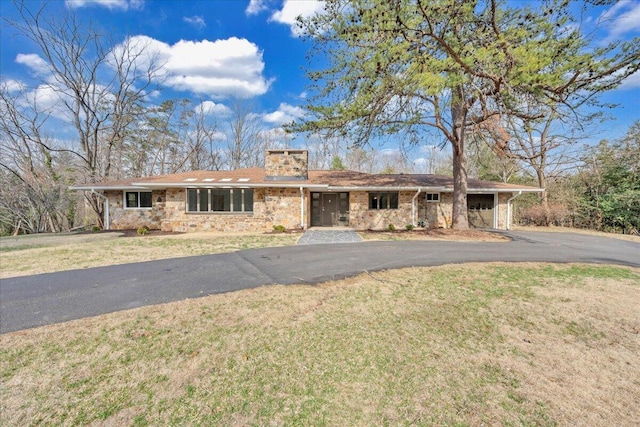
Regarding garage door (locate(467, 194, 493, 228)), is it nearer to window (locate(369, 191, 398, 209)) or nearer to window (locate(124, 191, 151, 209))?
window (locate(369, 191, 398, 209))

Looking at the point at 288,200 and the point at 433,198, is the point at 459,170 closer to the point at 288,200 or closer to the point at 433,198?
the point at 433,198

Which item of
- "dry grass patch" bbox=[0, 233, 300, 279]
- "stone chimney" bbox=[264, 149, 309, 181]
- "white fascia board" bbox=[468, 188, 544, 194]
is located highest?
"stone chimney" bbox=[264, 149, 309, 181]

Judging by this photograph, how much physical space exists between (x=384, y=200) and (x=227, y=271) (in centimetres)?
1050

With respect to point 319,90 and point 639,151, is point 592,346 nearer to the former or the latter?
point 319,90

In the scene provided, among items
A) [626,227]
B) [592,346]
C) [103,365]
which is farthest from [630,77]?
[626,227]

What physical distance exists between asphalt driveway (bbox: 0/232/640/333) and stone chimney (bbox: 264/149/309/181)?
5.92 metres

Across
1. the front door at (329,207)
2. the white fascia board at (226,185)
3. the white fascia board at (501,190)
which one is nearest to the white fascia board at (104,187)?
the white fascia board at (226,185)

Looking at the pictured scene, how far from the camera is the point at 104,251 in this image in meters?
8.45

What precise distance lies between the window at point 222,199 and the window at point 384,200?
6.65 m

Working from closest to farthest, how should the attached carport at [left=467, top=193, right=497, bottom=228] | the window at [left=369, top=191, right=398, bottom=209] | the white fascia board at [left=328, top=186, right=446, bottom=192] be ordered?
the white fascia board at [left=328, top=186, right=446, bottom=192]
the window at [left=369, top=191, right=398, bottom=209]
the attached carport at [left=467, top=193, right=497, bottom=228]

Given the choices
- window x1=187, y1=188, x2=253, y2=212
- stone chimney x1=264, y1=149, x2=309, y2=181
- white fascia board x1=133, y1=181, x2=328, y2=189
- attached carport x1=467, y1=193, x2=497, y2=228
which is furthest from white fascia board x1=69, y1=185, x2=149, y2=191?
attached carport x1=467, y1=193, x2=497, y2=228

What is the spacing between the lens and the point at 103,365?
8.78 ft

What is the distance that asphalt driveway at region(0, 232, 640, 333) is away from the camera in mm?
4228

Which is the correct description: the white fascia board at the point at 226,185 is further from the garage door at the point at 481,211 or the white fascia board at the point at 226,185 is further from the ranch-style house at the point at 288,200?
the garage door at the point at 481,211
